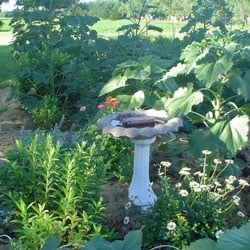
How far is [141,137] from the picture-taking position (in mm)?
2793

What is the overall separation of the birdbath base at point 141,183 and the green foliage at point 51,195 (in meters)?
0.39

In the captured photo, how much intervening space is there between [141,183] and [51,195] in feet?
2.39

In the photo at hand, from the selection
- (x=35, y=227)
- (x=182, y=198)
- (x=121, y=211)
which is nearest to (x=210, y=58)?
(x=182, y=198)

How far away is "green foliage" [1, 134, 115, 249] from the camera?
231 centimetres

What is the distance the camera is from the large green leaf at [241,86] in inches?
116

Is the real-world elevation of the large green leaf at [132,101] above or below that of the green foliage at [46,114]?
above

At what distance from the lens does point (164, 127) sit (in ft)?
9.11

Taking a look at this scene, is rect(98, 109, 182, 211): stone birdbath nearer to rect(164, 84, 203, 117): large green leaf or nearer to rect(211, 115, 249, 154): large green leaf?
rect(164, 84, 203, 117): large green leaf

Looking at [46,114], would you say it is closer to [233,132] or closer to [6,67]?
[233,132]

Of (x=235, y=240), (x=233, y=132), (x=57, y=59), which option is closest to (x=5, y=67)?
(x=57, y=59)

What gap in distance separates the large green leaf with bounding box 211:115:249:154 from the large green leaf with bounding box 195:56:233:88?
0.29m

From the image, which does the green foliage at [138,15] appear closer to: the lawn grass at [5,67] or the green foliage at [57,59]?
the green foliage at [57,59]

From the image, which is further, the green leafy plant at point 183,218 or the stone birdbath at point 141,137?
the stone birdbath at point 141,137

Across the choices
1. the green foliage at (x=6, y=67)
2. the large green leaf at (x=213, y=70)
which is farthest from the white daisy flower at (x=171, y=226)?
the green foliage at (x=6, y=67)
